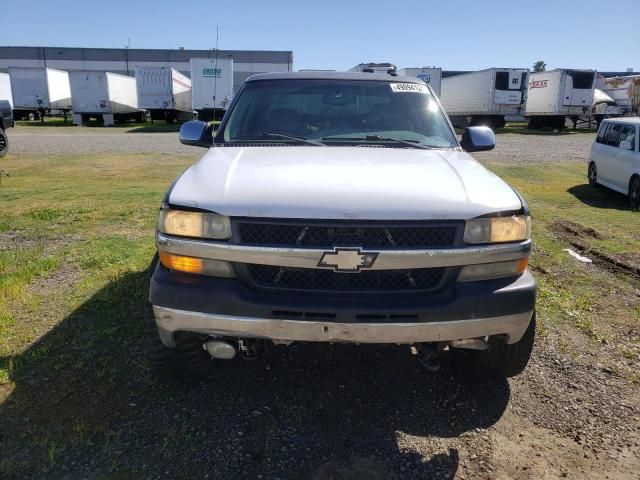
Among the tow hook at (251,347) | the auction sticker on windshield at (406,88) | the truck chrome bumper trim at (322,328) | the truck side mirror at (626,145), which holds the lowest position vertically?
the tow hook at (251,347)

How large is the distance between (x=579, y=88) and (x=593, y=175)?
1986 centimetres

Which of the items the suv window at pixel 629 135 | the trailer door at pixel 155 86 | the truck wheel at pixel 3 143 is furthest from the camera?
the trailer door at pixel 155 86

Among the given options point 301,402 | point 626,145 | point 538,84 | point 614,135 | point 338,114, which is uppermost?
point 538,84

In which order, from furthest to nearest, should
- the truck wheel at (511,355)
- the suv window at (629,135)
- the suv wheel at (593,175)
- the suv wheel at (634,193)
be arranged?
the suv wheel at (593,175) → the suv window at (629,135) → the suv wheel at (634,193) → the truck wheel at (511,355)

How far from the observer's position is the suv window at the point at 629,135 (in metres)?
9.88

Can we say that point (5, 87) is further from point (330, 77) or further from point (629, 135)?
point (330, 77)

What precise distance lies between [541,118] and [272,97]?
106 ft

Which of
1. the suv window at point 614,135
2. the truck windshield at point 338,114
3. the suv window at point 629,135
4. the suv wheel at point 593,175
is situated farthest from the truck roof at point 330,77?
the suv wheel at point 593,175

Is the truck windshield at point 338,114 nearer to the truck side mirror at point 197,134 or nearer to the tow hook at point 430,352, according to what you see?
the truck side mirror at point 197,134

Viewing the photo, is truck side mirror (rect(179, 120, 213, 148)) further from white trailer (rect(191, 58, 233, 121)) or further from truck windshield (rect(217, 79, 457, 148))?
white trailer (rect(191, 58, 233, 121))

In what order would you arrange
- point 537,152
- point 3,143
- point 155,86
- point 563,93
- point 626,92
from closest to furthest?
point 3,143, point 537,152, point 563,93, point 155,86, point 626,92

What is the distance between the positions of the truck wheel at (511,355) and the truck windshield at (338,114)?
Result: 148cm

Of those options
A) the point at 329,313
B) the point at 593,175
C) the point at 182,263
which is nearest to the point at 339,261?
the point at 329,313

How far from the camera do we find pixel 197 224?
247cm
